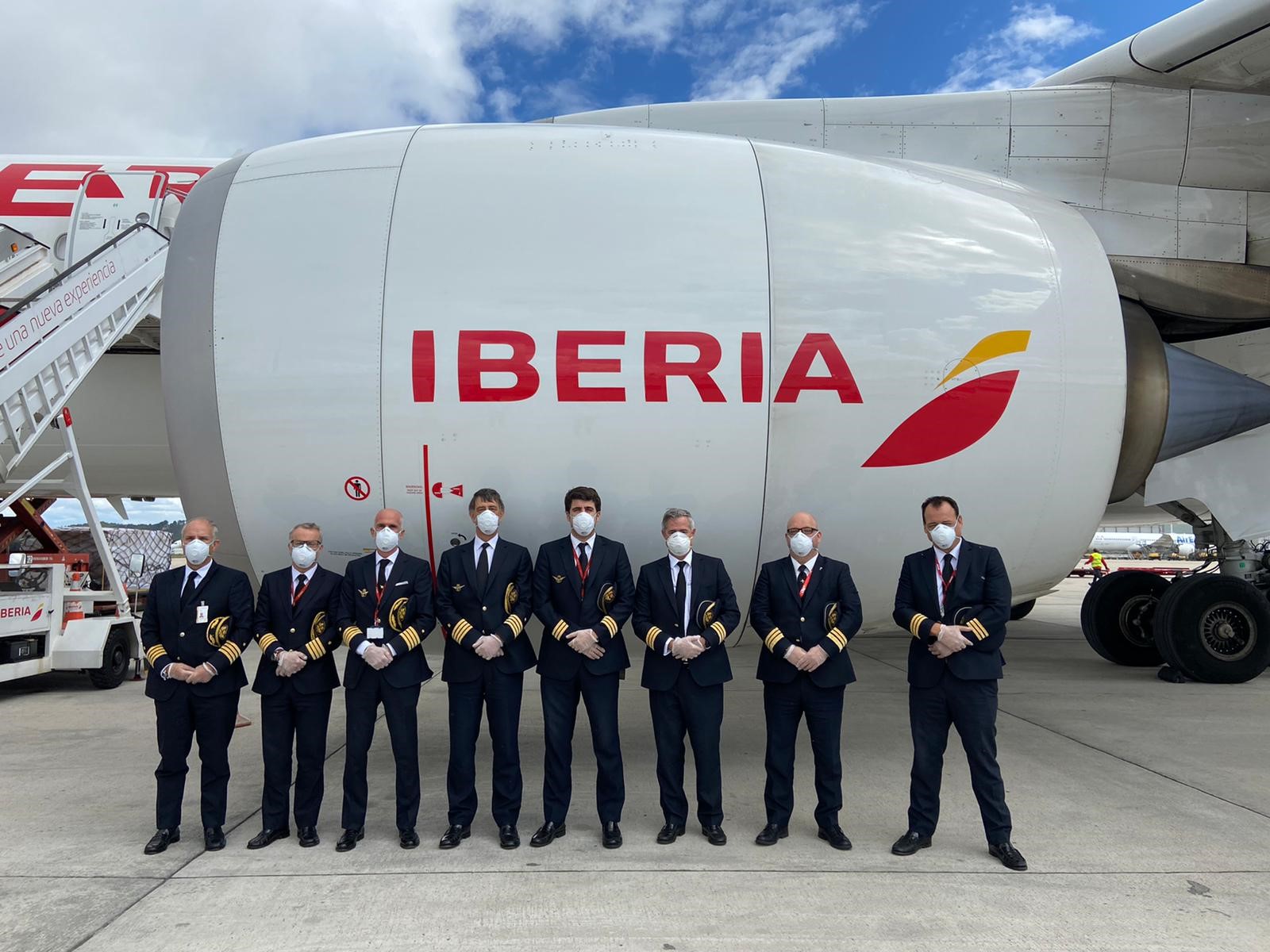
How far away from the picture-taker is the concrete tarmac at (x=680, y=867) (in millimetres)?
3453

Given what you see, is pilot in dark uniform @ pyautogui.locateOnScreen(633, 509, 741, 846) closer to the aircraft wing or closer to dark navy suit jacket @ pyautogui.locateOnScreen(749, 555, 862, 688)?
dark navy suit jacket @ pyautogui.locateOnScreen(749, 555, 862, 688)

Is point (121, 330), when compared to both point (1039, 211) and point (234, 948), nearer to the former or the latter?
point (234, 948)


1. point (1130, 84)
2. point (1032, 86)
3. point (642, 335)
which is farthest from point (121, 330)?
point (1130, 84)

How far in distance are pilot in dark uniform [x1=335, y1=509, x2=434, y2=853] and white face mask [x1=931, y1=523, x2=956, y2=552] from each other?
2.68m

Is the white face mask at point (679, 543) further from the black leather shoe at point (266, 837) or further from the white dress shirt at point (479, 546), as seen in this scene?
the black leather shoe at point (266, 837)

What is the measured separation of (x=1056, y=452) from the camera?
17.1 feet

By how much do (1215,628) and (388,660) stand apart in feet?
29.3

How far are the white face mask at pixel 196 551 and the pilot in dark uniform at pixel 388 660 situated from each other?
2.50 ft

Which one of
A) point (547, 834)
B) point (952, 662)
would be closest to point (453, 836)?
point (547, 834)

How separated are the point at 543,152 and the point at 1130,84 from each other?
17.5ft

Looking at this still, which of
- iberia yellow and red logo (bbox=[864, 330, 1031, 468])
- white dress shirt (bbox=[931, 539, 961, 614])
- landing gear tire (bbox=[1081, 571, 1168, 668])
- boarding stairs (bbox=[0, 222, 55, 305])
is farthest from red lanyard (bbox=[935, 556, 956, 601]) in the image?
boarding stairs (bbox=[0, 222, 55, 305])

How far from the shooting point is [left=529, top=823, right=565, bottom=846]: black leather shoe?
441cm

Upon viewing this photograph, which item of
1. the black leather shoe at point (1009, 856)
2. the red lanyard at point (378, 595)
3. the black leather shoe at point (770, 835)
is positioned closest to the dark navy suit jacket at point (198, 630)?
the red lanyard at point (378, 595)

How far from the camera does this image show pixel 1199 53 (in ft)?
22.2
